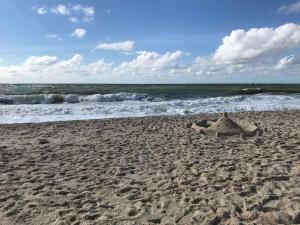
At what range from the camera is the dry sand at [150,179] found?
4074mm

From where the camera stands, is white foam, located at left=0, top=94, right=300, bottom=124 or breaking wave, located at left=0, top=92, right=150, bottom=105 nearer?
white foam, located at left=0, top=94, right=300, bottom=124

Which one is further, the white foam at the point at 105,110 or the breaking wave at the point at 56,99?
the breaking wave at the point at 56,99

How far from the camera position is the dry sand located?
13.4 ft

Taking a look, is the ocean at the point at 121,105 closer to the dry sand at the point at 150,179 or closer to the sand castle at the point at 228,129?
the sand castle at the point at 228,129

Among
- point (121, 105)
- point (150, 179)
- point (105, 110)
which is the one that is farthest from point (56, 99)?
point (150, 179)

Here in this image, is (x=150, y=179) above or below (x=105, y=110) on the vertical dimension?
above

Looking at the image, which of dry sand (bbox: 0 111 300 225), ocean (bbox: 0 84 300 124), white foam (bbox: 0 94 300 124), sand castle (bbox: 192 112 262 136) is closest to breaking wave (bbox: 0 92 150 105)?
ocean (bbox: 0 84 300 124)

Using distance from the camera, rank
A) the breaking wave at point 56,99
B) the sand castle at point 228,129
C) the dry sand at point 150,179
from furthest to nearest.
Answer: the breaking wave at point 56,99
the sand castle at point 228,129
the dry sand at point 150,179

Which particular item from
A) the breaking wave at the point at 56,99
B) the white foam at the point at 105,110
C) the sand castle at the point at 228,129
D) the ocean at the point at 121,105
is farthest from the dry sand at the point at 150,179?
the breaking wave at the point at 56,99

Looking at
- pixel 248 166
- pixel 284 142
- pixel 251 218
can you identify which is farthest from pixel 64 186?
pixel 284 142

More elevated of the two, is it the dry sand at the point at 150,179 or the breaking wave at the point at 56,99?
the dry sand at the point at 150,179

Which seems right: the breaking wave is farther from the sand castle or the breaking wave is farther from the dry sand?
the sand castle

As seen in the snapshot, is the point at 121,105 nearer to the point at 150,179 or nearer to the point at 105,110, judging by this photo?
the point at 105,110

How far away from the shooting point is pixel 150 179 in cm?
543
